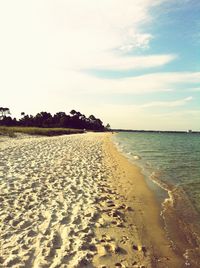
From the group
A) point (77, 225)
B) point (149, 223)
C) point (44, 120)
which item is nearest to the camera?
point (77, 225)

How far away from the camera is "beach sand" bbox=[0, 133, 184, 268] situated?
668 centimetres

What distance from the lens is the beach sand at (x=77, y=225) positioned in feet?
21.9

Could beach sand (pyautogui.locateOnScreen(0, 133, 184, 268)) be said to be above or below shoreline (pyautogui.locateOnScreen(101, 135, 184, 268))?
above

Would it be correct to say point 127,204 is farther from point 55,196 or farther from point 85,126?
point 85,126

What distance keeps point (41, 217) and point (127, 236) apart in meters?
2.50

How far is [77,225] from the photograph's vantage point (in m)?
8.50

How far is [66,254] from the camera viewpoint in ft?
21.8

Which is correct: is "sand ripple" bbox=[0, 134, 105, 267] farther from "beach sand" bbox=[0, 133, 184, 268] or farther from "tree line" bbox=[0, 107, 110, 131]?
"tree line" bbox=[0, 107, 110, 131]

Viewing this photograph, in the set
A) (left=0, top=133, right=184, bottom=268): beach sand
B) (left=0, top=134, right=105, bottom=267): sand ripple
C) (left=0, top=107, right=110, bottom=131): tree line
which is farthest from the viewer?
(left=0, top=107, right=110, bottom=131): tree line

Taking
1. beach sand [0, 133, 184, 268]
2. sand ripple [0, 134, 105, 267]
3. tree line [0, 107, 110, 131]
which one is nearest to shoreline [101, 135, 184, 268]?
beach sand [0, 133, 184, 268]

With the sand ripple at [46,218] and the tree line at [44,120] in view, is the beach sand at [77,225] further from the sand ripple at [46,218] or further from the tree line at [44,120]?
the tree line at [44,120]

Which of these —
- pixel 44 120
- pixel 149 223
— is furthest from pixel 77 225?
pixel 44 120

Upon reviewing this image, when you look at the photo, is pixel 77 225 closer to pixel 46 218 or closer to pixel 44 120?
pixel 46 218

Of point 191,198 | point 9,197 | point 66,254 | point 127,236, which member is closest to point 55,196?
point 9,197
